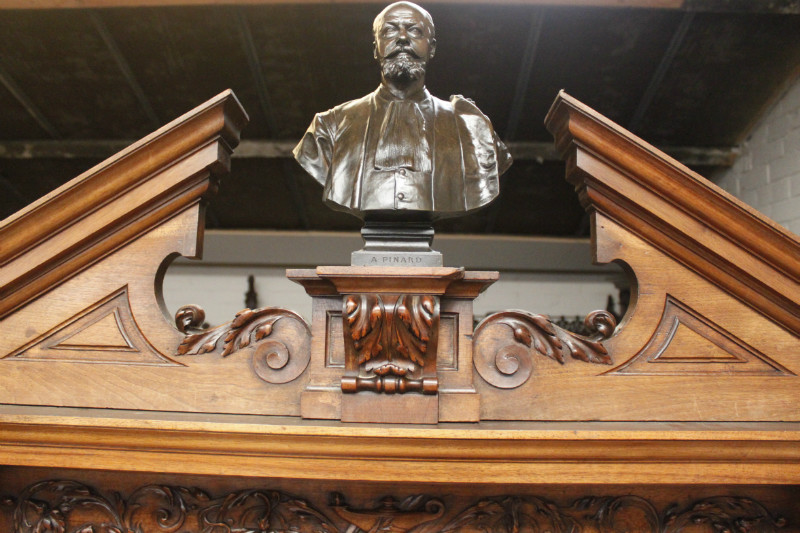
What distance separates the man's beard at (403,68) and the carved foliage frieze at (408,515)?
Answer: 86cm

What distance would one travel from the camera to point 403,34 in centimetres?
124

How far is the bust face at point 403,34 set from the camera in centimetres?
124

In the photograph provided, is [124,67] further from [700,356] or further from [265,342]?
[700,356]

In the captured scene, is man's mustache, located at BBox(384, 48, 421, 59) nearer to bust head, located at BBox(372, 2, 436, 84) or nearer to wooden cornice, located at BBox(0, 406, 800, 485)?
bust head, located at BBox(372, 2, 436, 84)

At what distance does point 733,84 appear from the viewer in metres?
2.87

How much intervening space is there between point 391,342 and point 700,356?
61cm

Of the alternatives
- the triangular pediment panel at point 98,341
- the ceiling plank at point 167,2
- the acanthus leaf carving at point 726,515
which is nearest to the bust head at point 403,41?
the triangular pediment panel at point 98,341

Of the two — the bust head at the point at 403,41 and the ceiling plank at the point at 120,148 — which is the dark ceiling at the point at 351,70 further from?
the bust head at the point at 403,41

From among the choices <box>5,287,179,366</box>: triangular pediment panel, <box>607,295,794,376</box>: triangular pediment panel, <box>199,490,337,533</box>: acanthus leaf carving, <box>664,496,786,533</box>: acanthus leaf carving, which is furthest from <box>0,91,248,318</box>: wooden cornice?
<box>664,496,786,533</box>: acanthus leaf carving

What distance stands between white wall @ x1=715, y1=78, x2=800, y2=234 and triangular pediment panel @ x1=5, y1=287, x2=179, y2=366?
8.67 ft

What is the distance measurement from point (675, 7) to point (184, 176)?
2273 mm

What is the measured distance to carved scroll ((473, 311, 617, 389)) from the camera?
1147 mm

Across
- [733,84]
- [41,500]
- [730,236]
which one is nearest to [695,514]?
[730,236]

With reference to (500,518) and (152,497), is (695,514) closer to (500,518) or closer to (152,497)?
(500,518)
